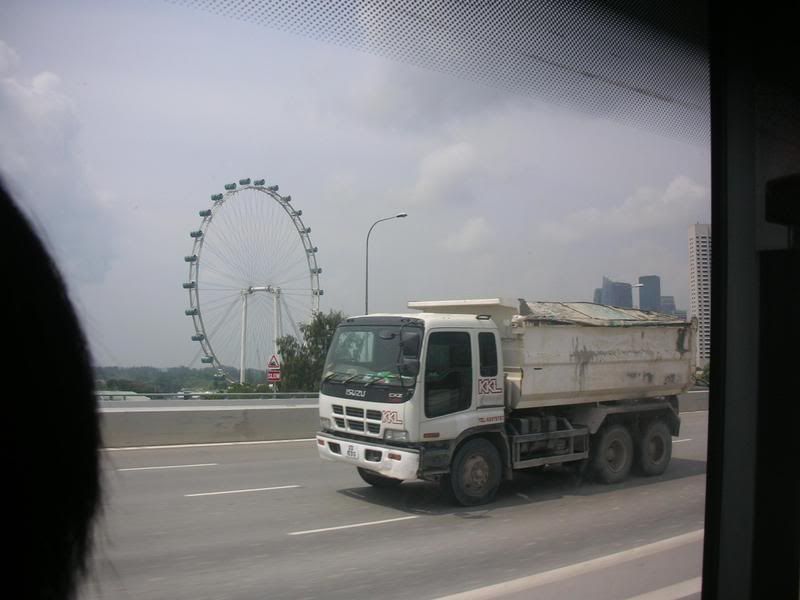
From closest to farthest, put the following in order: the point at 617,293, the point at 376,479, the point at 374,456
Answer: the point at 617,293, the point at 374,456, the point at 376,479

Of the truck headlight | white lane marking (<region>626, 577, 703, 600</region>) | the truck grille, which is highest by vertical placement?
the truck grille

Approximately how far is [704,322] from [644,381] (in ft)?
20.3

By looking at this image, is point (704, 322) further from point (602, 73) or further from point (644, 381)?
point (644, 381)

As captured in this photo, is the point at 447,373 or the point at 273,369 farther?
the point at 447,373

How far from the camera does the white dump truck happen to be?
7.39 metres

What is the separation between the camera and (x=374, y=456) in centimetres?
750

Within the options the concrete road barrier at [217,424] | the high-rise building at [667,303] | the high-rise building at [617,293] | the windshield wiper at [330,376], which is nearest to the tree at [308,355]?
the windshield wiper at [330,376]

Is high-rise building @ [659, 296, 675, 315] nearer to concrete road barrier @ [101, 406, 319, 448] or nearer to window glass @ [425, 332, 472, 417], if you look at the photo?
window glass @ [425, 332, 472, 417]

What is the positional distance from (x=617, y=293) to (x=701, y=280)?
1700 millimetres

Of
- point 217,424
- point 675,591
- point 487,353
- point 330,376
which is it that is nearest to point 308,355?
point 330,376

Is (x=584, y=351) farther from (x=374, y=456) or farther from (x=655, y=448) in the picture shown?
(x=374, y=456)

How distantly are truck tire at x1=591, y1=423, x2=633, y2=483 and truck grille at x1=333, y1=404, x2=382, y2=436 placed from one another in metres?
3.02

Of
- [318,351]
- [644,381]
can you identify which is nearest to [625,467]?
[644,381]

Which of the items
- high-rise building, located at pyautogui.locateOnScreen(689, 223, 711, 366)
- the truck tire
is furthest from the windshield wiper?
high-rise building, located at pyautogui.locateOnScreen(689, 223, 711, 366)
